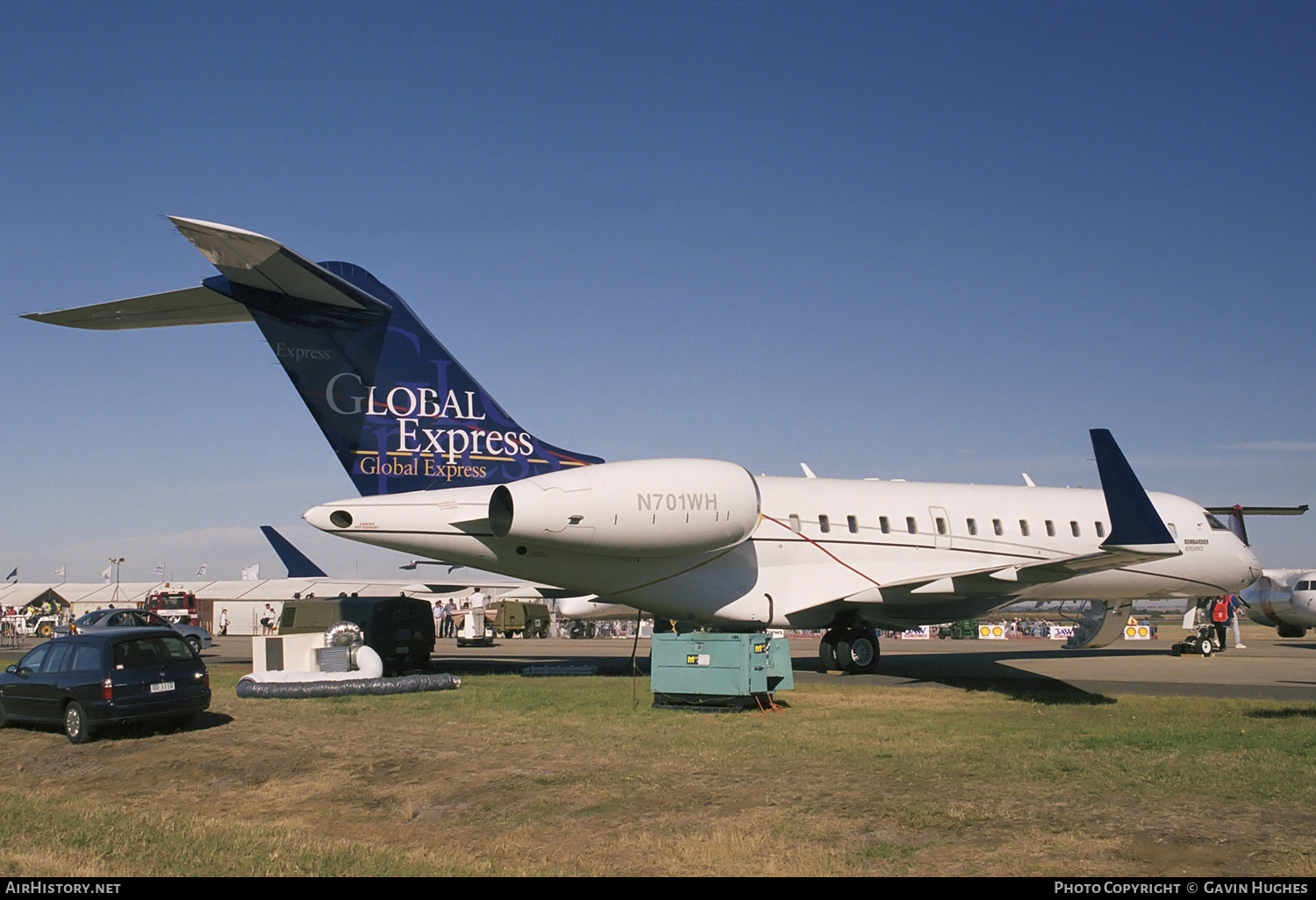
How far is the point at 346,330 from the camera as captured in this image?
56.3 ft

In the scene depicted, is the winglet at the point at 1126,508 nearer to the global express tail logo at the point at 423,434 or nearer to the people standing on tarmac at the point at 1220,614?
the global express tail logo at the point at 423,434

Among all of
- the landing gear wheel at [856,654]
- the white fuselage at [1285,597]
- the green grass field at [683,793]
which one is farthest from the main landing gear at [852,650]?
the white fuselage at [1285,597]

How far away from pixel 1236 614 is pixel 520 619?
28874 millimetres

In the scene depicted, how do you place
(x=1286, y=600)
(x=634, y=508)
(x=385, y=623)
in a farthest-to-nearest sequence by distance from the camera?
(x=1286, y=600), (x=385, y=623), (x=634, y=508)

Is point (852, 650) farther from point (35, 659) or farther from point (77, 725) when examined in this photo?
point (35, 659)

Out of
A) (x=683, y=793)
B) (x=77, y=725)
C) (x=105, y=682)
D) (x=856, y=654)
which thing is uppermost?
(x=105, y=682)

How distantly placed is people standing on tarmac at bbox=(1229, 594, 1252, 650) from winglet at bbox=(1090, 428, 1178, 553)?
1550 centimetres

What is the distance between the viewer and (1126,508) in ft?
47.2

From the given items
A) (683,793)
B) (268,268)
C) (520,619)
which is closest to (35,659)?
(268,268)

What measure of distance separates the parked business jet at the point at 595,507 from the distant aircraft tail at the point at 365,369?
0.03m

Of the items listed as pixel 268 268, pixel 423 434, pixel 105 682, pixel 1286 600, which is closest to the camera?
pixel 105 682

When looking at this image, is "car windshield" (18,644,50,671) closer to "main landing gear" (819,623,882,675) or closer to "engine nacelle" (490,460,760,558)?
"engine nacelle" (490,460,760,558)

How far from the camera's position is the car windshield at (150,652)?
489 inches

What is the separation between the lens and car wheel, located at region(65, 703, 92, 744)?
1205cm
